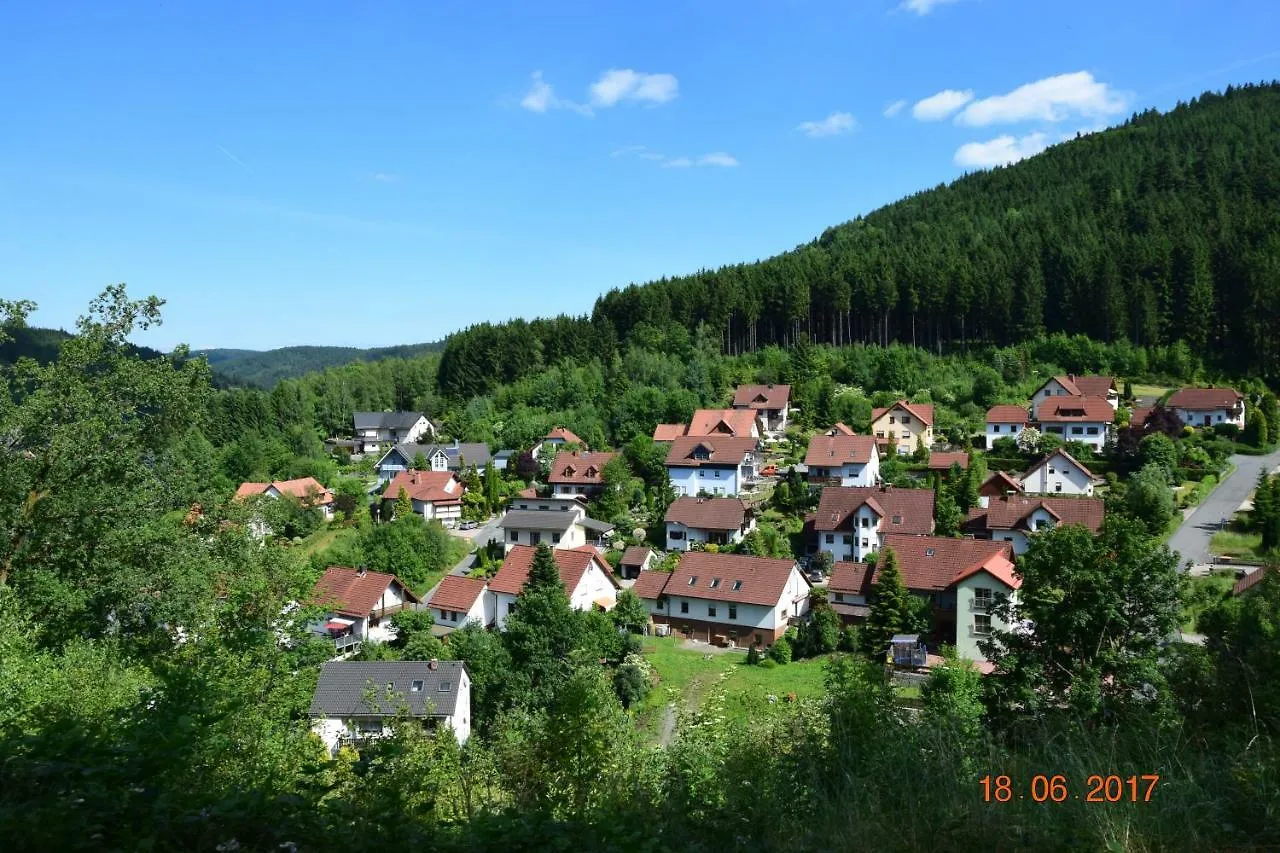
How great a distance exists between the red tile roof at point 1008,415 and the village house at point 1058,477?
611cm

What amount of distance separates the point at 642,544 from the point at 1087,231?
179 ft

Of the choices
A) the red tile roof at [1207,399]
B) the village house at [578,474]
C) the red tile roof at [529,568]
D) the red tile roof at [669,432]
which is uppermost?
the red tile roof at [1207,399]

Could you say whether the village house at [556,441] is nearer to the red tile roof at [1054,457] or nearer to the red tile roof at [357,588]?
the red tile roof at [357,588]

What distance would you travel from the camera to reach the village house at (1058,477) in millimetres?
30531

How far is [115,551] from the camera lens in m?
10.4

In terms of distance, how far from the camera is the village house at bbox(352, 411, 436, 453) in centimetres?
5781

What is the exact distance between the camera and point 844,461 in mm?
33906

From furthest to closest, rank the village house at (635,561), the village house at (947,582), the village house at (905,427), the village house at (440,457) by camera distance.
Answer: the village house at (440,457) → the village house at (905,427) → the village house at (635,561) → the village house at (947,582)

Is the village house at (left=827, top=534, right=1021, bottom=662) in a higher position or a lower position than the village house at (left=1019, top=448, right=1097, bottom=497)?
lower

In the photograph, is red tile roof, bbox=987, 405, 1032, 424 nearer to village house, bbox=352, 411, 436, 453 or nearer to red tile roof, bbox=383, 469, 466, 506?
red tile roof, bbox=383, 469, 466, 506

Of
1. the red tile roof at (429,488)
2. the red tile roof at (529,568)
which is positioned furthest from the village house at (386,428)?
the red tile roof at (529,568)

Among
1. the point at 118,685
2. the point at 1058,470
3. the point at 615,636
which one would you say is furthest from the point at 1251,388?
the point at 118,685

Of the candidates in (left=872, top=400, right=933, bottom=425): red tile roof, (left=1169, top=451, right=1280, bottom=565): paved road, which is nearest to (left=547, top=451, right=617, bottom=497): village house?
(left=872, top=400, right=933, bottom=425): red tile roof

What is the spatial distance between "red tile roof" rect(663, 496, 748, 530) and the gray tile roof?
45.1 feet
